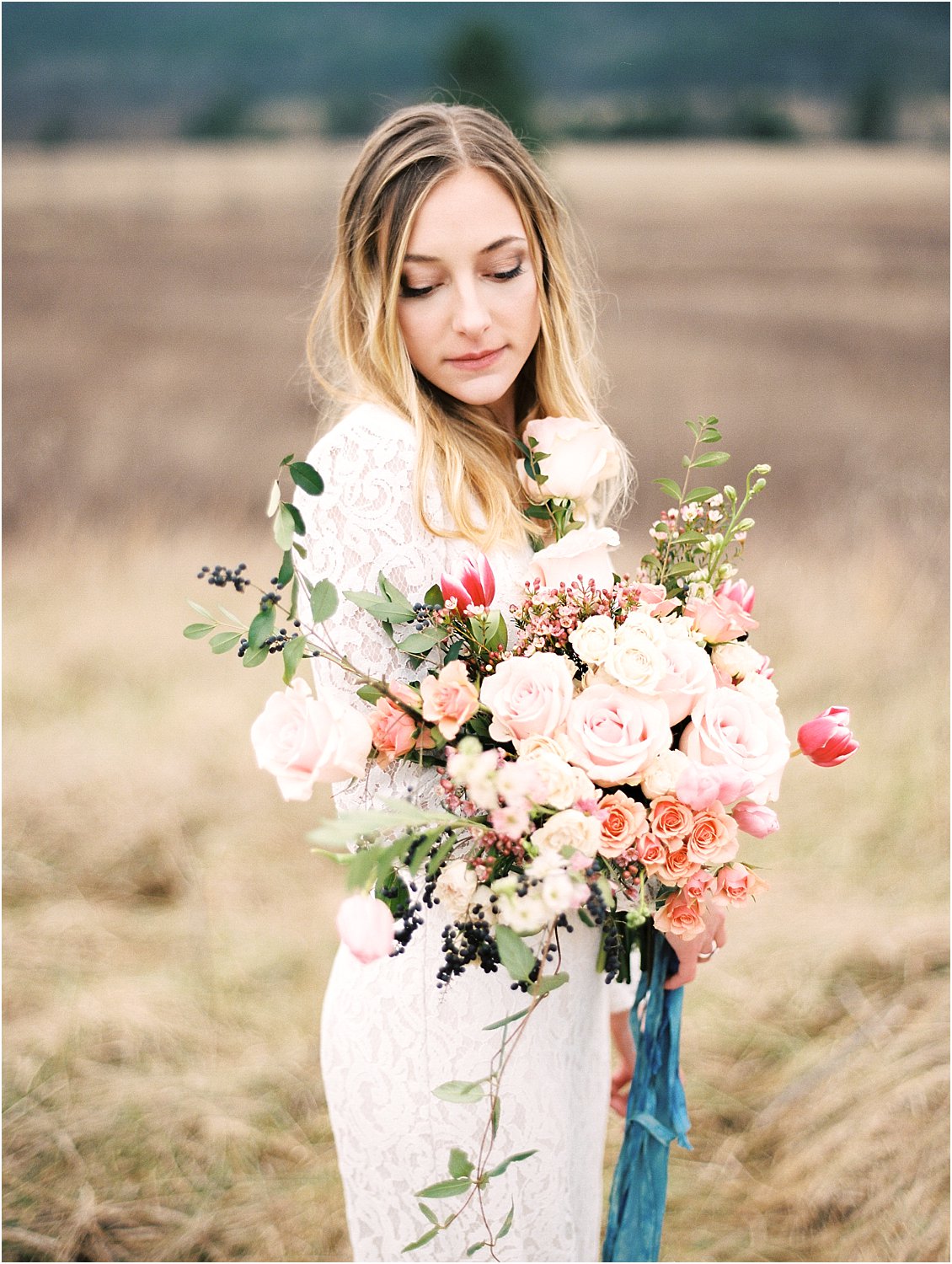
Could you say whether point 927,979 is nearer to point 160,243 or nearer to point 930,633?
point 930,633

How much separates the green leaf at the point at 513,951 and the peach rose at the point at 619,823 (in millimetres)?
138

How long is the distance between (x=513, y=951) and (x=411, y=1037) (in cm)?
49

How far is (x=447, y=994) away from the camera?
4.54ft

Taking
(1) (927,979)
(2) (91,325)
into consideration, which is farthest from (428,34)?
(1) (927,979)

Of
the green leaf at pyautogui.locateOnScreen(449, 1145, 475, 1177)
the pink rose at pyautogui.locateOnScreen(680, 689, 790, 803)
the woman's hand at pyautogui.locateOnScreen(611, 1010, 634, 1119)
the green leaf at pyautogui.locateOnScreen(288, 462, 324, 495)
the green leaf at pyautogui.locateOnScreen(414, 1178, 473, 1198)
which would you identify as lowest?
the woman's hand at pyautogui.locateOnScreen(611, 1010, 634, 1119)

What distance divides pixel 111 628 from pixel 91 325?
2723mm

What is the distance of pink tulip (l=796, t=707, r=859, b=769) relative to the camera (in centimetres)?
125

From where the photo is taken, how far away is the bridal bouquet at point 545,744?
98 centimetres

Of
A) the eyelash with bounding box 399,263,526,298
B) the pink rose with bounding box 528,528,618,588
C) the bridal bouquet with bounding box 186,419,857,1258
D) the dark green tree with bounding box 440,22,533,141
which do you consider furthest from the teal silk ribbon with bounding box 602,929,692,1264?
the dark green tree with bounding box 440,22,533,141

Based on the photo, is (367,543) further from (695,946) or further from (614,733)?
(695,946)

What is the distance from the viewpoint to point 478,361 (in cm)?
148

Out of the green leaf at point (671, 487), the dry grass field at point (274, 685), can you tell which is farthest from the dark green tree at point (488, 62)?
the green leaf at point (671, 487)

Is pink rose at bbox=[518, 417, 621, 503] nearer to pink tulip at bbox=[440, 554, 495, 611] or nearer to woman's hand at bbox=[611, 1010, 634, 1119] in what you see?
pink tulip at bbox=[440, 554, 495, 611]

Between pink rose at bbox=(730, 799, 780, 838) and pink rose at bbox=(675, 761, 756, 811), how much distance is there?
87 mm
